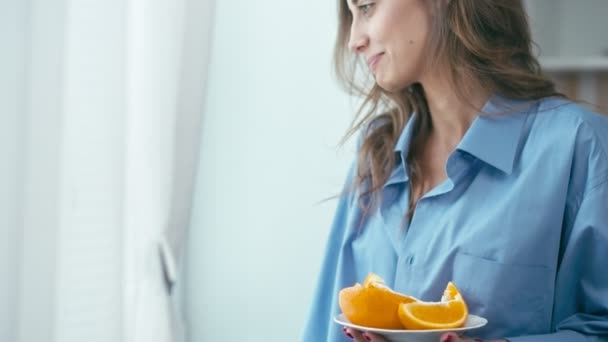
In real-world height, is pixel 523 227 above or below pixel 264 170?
above

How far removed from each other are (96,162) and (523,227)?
0.73 m

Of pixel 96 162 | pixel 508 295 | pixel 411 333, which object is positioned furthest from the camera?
pixel 96 162

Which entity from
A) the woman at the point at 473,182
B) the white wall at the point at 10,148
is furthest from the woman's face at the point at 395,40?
the white wall at the point at 10,148

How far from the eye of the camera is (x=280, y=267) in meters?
2.14

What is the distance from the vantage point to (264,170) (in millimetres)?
2156

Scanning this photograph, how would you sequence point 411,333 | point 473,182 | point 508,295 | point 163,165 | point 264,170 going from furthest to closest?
point 264,170, point 163,165, point 473,182, point 508,295, point 411,333

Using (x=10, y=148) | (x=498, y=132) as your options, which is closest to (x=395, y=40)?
(x=498, y=132)

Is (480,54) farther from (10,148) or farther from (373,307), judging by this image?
(10,148)

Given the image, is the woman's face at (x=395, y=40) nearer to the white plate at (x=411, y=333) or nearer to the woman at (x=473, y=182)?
the woman at (x=473, y=182)

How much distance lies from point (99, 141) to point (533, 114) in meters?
0.73

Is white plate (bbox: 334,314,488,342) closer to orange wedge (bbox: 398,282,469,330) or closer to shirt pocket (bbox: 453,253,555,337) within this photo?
orange wedge (bbox: 398,282,469,330)

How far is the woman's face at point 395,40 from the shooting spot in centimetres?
150

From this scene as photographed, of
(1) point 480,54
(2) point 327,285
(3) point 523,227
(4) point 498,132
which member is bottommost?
(2) point 327,285

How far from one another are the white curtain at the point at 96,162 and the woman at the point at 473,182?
30cm
